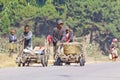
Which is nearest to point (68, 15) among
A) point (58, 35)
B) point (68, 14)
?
point (68, 14)

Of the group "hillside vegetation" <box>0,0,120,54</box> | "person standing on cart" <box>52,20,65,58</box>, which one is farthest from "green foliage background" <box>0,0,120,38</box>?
"person standing on cart" <box>52,20,65,58</box>

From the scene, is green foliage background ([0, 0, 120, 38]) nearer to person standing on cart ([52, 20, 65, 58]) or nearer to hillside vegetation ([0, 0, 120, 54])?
hillside vegetation ([0, 0, 120, 54])

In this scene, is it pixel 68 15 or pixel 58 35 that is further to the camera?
pixel 68 15

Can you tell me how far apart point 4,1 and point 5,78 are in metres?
29.2

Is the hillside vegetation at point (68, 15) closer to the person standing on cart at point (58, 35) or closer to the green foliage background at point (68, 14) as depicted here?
the green foliage background at point (68, 14)

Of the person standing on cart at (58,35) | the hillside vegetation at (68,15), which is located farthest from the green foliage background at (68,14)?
the person standing on cart at (58,35)

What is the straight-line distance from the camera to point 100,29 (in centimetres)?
4381

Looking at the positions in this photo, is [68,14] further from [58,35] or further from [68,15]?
[58,35]

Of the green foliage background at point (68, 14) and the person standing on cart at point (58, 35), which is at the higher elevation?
the green foliage background at point (68, 14)

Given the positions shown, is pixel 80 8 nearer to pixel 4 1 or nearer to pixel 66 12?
pixel 66 12

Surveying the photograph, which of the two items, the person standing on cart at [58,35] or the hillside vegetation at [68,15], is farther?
the hillside vegetation at [68,15]

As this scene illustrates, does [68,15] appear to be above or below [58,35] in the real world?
above

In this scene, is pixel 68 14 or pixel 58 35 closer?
pixel 58 35

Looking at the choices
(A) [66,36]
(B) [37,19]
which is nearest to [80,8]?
(B) [37,19]
